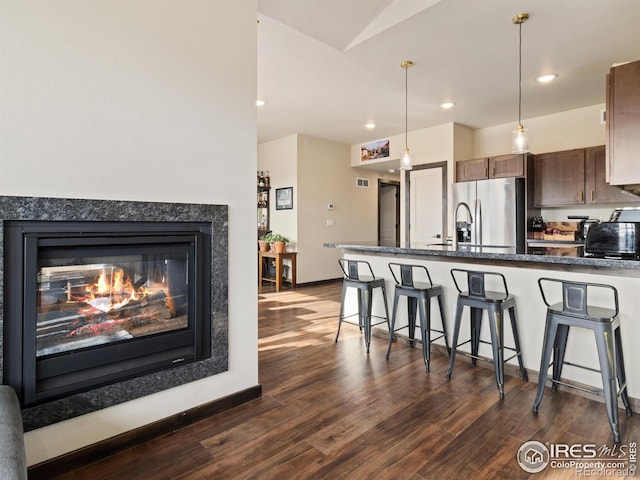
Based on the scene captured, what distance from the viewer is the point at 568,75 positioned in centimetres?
401

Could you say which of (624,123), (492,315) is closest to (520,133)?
(624,123)

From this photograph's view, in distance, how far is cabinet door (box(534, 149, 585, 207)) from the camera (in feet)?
15.9

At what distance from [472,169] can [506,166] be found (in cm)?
49

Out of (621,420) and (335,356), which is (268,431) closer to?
(335,356)

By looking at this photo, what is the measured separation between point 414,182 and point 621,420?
15.6 feet

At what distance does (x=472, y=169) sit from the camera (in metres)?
5.59

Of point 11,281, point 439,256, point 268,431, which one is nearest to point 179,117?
point 11,281

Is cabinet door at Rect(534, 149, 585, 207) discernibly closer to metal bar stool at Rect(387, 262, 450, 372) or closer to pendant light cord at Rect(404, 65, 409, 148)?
pendant light cord at Rect(404, 65, 409, 148)

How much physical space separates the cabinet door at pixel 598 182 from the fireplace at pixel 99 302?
494cm

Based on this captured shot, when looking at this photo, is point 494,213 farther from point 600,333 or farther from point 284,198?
point 284,198

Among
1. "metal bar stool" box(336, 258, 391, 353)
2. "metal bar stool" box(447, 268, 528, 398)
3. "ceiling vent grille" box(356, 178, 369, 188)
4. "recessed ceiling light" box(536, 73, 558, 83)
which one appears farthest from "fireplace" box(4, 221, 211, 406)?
"ceiling vent grille" box(356, 178, 369, 188)

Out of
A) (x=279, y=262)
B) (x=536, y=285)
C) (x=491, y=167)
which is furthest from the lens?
(x=279, y=262)

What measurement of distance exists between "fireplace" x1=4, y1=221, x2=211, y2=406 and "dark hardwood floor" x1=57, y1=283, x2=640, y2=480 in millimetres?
435

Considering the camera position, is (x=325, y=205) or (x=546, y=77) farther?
(x=325, y=205)
